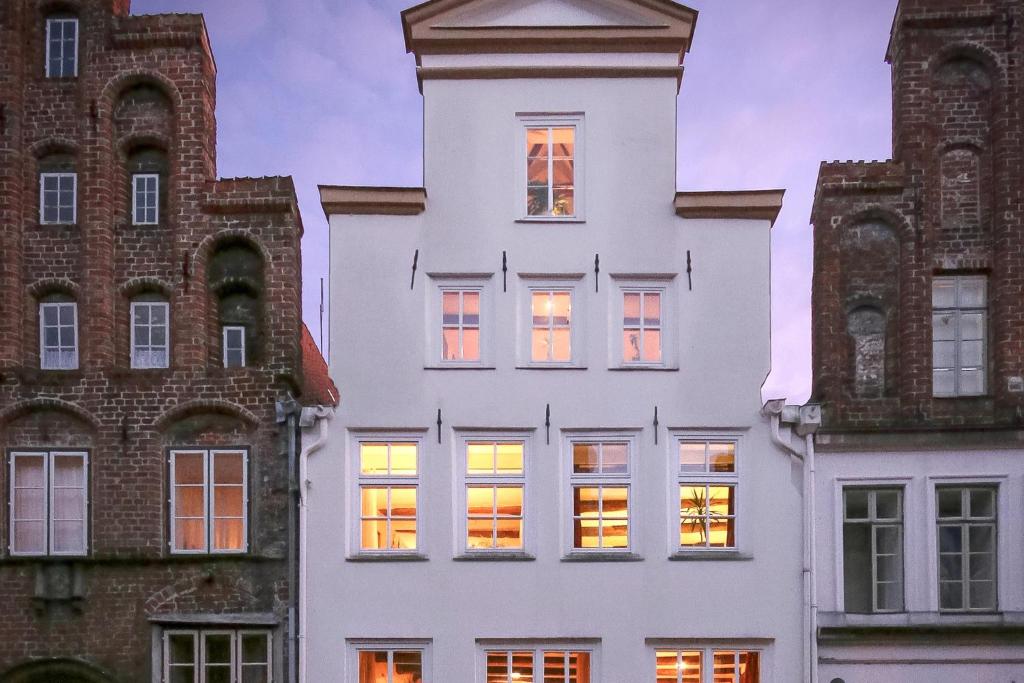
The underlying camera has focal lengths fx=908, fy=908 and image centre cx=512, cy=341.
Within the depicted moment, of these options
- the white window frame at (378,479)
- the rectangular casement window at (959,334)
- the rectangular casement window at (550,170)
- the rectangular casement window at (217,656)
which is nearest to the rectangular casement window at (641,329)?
the rectangular casement window at (550,170)

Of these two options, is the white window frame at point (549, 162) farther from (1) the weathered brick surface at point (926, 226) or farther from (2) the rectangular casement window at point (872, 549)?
(2) the rectangular casement window at point (872, 549)

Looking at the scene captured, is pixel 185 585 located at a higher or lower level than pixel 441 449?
lower

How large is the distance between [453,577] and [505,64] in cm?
745

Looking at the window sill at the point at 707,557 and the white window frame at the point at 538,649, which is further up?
the window sill at the point at 707,557

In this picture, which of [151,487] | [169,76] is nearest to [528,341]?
[151,487]

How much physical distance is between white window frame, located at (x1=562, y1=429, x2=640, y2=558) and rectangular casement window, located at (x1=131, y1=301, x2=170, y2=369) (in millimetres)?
5956

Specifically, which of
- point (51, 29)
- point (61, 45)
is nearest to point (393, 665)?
point (61, 45)

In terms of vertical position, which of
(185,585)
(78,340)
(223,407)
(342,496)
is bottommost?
(185,585)

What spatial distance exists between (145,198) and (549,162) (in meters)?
5.96

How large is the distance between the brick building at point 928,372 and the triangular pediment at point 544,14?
12.6ft

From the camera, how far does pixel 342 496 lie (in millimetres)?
12812

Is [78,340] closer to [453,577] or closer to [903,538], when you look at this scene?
[453,577]

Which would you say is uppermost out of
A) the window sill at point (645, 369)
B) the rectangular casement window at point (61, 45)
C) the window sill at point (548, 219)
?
the rectangular casement window at point (61, 45)

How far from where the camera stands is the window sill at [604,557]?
12.7 meters
